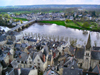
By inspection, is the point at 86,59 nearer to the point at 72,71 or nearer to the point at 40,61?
the point at 72,71

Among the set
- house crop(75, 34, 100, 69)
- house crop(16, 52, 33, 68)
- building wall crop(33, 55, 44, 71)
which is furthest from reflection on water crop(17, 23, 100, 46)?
house crop(16, 52, 33, 68)

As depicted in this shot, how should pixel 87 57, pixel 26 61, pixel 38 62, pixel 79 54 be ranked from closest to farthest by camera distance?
1. pixel 38 62
2. pixel 26 61
3. pixel 87 57
4. pixel 79 54

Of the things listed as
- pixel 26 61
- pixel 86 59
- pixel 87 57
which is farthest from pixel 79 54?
pixel 26 61

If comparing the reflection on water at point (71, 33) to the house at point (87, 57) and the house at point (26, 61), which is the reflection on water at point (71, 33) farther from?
the house at point (26, 61)

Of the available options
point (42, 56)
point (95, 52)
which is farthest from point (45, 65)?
point (95, 52)

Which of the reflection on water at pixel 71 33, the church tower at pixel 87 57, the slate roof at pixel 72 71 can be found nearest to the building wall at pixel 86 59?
the church tower at pixel 87 57

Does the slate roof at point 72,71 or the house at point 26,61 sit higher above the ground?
the slate roof at point 72,71

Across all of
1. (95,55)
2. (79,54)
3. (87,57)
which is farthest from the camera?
(79,54)

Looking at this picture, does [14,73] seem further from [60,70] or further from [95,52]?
[95,52]

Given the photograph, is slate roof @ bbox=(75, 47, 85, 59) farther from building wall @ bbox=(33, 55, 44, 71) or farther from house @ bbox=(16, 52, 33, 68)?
house @ bbox=(16, 52, 33, 68)

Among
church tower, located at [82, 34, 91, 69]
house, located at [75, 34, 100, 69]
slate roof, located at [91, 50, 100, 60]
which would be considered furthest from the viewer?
slate roof, located at [91, 50, 100, 60]

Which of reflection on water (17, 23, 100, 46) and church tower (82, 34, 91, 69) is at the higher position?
church tower (82, 34, 91, 69)
